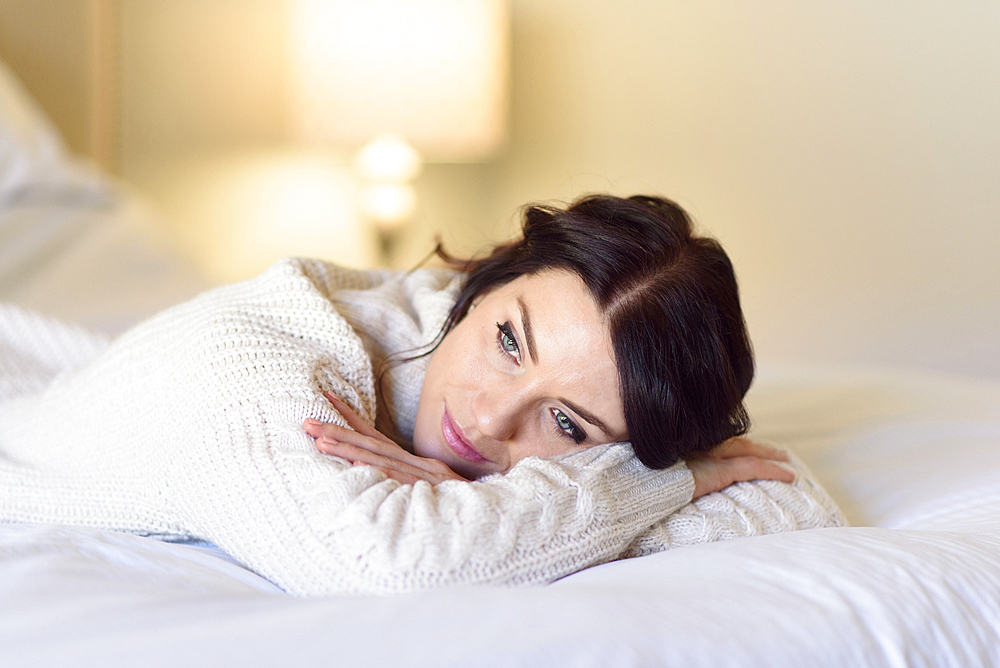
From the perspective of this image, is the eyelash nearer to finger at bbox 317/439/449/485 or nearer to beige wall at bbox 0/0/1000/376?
finger at bbox 317/439/449/485

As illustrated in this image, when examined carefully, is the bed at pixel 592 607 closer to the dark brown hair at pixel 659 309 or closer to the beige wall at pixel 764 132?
the dark brown hair at pixel 659 309

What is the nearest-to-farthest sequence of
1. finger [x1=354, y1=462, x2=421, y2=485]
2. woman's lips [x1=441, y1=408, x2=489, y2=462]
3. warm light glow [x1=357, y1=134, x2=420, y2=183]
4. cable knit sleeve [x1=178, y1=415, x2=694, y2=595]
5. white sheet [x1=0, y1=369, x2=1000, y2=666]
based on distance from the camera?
1. white sheet [x1=0, y1=369, x2=1000, y2=666]
2. cable knit sleeve [x1=178, y1=415, x2=694, y2=595]
3. finger [x1=354, y1=462, x2=421, y2=485]
4. woman's lips [x1=441, y1=408, x2=489, y2=462]
5. warm light glow [x1=357, y1=134, x2=420, y2=183]

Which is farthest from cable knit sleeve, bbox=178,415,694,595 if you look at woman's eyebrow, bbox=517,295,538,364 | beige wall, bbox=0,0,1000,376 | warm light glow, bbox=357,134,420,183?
warm light glow, bbox=357,134,420,183

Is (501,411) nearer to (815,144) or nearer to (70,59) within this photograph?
(815,144)

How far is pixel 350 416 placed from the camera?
2.44ft

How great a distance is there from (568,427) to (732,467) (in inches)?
7.6

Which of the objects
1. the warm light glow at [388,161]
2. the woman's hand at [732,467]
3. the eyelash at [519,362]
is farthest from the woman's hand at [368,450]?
the warm light glow at [388,161]

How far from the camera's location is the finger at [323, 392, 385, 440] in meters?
0.74

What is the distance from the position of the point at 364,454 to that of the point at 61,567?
0.23 meters

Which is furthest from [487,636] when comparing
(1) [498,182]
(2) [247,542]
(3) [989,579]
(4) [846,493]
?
(1) [498,182]

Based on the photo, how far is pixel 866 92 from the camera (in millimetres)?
2133

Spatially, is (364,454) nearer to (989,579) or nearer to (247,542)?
(247,542)

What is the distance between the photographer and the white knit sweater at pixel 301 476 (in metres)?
0.58

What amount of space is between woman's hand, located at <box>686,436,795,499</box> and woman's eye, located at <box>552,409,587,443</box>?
0.13 meters
